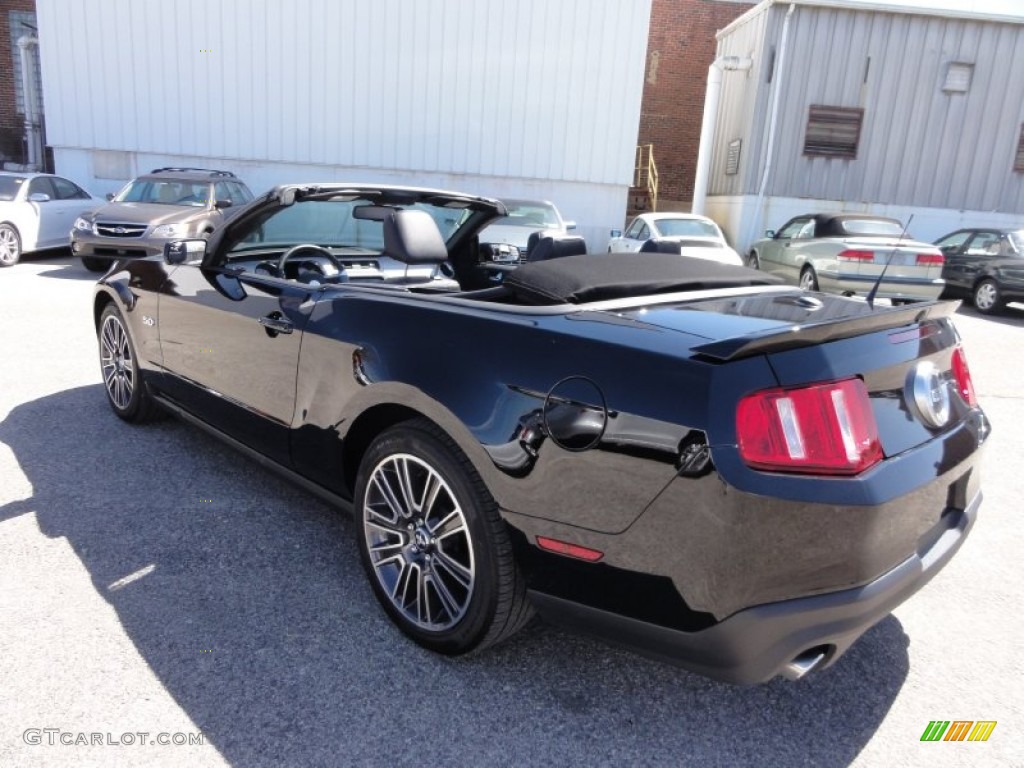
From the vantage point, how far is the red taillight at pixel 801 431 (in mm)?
1706

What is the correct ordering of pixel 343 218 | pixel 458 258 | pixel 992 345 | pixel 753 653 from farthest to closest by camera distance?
pixel 992 345 < pixel 458 258 < pixel 343 218 < pixel 753 653

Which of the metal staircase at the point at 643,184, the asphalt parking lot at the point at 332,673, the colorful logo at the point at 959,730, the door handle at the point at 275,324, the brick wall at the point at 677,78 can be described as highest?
the brick wall at the point at 677,78

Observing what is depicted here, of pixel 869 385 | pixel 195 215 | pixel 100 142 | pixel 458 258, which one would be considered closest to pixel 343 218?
pixel 458 258

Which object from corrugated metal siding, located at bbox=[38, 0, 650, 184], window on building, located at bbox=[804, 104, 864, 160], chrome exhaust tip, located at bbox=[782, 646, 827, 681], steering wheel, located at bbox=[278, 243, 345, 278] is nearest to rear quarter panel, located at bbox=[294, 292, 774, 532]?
chrome exhaust tip, located at bbox=[782, 646, 827, 681]

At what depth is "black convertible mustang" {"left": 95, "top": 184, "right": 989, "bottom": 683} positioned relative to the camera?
1.73 metres

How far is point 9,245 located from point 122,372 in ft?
28.0

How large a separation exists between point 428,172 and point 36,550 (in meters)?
14.4

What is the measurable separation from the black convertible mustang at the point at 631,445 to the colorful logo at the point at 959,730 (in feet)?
1.60

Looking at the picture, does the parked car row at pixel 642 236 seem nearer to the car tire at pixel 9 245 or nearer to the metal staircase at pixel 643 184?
the car tire at pixel 9 245

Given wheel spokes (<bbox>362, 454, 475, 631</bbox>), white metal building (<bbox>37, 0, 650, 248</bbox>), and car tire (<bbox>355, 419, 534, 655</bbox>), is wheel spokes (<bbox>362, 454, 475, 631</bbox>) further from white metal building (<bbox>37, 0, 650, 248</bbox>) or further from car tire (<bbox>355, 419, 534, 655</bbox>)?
white metal building (<bbox>37, 0, 650, 248</bbox>)

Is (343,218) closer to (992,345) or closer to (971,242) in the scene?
(992,345)

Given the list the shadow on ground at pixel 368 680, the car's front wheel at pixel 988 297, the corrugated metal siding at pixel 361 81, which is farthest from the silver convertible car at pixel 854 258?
the shadow on ground at pixel 368 680

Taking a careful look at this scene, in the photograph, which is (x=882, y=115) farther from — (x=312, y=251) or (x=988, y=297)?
(x=312, y=251)

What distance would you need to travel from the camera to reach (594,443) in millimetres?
1884
